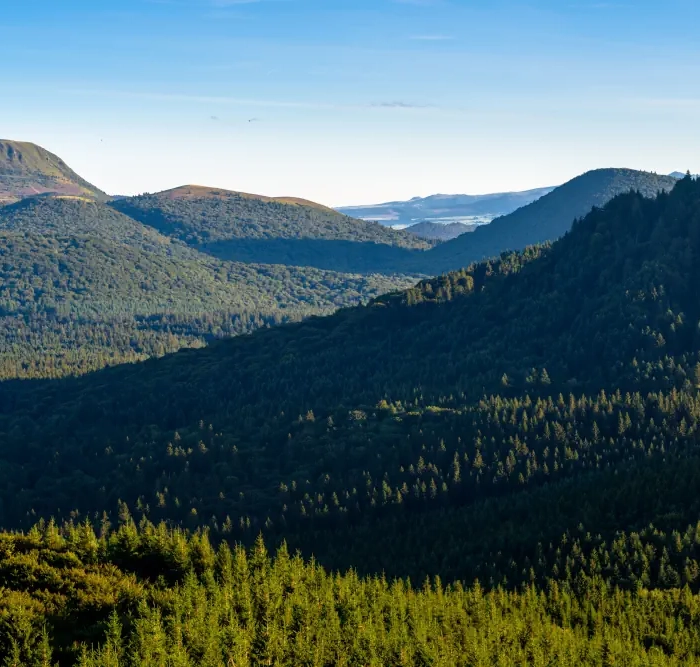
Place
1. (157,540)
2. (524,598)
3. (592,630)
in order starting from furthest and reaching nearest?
(524,598), (592,630), (157,540)

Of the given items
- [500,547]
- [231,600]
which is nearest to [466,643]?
[231,600]

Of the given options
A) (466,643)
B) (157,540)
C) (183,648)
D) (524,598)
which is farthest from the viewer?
(524,598)

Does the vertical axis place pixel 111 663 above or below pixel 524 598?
above

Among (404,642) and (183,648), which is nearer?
(183,648)

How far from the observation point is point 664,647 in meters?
147

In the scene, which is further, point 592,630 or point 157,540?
point 592,630

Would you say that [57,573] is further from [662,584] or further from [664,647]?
[662,584]

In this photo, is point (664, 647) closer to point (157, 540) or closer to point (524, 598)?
point (524, 598)

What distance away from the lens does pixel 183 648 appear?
10538 cm

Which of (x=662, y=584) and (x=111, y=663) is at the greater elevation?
(x=111, y=663)

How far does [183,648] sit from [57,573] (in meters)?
29.7

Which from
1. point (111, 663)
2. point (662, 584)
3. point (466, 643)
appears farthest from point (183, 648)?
point (662, 584)

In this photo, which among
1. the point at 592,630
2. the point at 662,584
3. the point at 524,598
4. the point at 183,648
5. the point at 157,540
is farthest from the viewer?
the point at 662,584

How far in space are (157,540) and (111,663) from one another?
4512cm
